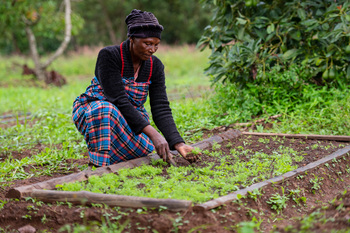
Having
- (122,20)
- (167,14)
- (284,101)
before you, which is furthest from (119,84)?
(122,20)

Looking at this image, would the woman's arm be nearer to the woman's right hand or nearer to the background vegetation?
the woman's right hand

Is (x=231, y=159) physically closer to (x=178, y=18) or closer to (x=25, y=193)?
(x=25, y=193)

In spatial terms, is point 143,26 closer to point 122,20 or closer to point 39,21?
point 39,21

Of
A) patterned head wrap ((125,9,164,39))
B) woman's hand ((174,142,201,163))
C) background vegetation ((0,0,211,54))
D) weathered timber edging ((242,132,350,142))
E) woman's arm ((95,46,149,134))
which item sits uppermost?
patterned head wrap ((125,9,164,39))

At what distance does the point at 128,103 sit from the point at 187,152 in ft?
2.14

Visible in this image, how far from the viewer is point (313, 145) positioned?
422 cm

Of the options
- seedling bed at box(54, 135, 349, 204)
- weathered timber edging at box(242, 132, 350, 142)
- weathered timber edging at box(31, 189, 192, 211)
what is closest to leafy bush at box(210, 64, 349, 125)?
weathered timber edging at box(242, 132, 350, 142)

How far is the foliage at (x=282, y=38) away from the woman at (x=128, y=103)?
228 centimetres

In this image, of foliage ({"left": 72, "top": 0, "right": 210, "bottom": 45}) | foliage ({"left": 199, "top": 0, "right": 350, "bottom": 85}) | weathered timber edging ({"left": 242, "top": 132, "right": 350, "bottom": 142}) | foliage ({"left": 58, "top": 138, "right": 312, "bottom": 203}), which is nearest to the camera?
foliage ({"left": 58, "top": 138, "right": 312, "bottom": 203})

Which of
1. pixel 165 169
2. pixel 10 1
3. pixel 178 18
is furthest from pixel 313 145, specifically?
pixel 178 18

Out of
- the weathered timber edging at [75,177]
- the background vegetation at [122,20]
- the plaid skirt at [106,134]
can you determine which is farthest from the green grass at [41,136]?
the background vegetation at [122,20]

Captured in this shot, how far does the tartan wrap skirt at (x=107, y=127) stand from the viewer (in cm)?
348

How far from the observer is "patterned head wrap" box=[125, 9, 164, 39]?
3.36 meters

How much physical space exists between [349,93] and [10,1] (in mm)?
9185
